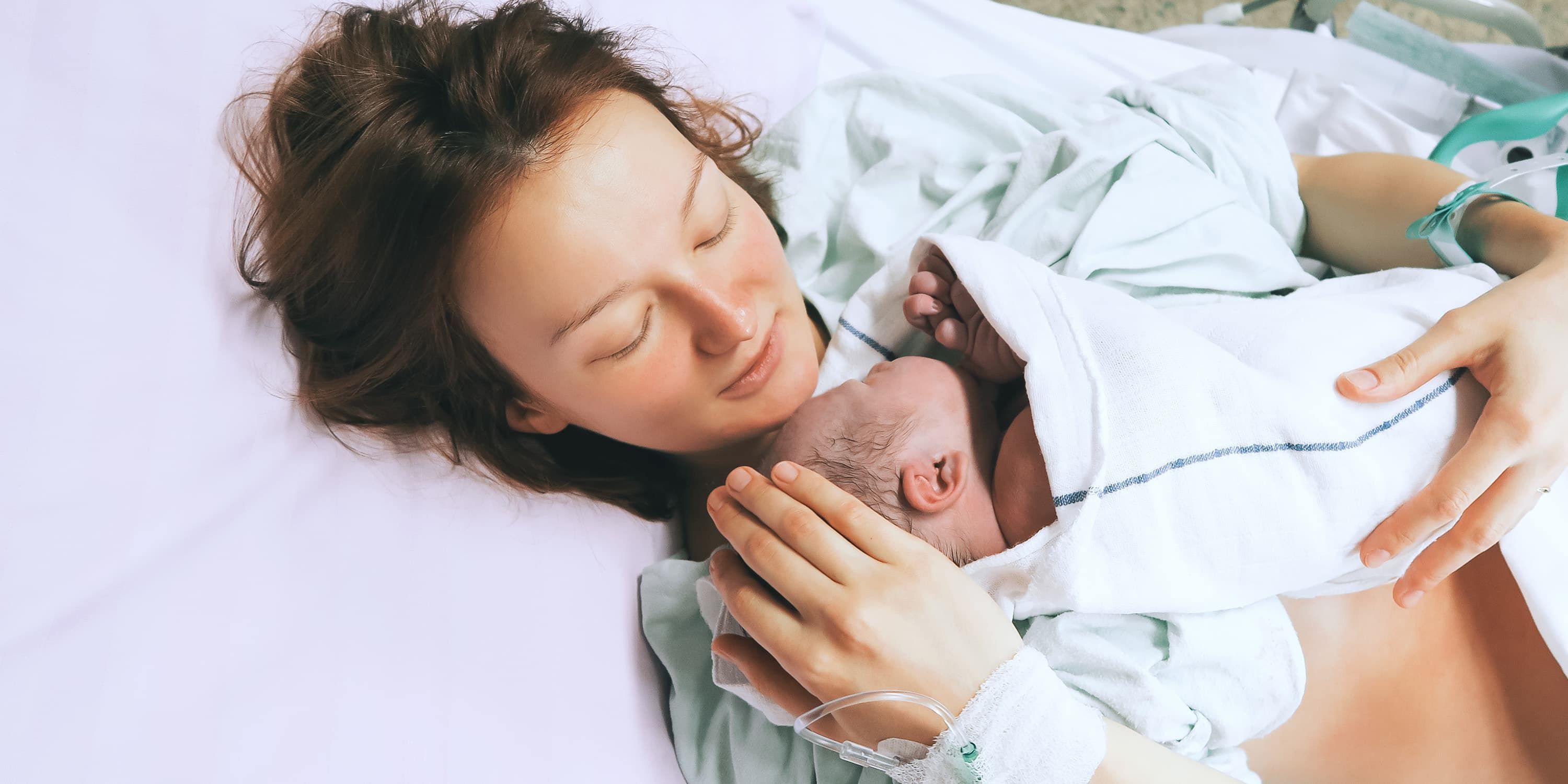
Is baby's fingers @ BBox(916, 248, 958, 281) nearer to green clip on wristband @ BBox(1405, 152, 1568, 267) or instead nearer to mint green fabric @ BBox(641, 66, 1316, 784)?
mint green fabric @ BBox(641, 66, 1316, 784)

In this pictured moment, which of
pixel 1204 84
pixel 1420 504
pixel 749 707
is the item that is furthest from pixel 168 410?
pixel 1204 84

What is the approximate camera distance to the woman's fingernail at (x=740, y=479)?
2.89 ft

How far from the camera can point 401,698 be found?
823 millimetres

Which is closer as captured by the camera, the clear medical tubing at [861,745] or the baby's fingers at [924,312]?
the clear medical tubing at [861,745]

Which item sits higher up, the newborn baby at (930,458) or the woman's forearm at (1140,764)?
the newborn baby at (930,458)

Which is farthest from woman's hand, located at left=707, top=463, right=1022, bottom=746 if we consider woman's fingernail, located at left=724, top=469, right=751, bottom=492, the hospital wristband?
the hospital wristband

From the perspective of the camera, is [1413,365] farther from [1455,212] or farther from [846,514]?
[846,514]

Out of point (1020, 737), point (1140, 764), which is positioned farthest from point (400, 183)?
point (1140, 764)

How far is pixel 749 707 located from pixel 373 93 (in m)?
0.77

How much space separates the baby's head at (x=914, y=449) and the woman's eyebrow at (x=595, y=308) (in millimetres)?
245

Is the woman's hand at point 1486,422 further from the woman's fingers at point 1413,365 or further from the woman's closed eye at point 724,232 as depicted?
the woman's closed eye at point 724,232

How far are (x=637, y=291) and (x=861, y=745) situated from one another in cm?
48

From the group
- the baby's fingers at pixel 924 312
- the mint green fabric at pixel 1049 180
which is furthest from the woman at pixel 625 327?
the mint green fabric at pixel 1049 180

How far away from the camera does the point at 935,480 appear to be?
3.08 ft
